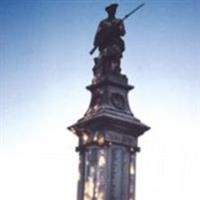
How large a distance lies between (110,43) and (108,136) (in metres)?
6.53

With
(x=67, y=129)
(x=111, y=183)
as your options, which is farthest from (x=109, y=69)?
(x=111, y=183)

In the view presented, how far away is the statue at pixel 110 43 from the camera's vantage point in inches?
1697

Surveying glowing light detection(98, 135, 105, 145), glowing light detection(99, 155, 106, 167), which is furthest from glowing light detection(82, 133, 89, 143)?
glowing light detection(99, 155, 106, 167)

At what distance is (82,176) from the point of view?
40.7 m

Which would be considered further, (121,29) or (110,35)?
(121,29)

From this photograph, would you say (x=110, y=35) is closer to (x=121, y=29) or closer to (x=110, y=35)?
(x=110, y=35)

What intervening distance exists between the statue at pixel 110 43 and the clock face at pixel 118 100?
163 centimetres

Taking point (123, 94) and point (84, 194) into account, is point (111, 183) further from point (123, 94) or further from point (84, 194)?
point (123, 94)

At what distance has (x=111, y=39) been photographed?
1715 inches

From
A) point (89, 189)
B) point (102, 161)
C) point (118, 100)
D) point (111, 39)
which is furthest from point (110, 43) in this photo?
point (89, 189)

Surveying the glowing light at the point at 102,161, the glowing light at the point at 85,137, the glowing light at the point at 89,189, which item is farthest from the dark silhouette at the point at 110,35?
the glowing light at the point at 89,189

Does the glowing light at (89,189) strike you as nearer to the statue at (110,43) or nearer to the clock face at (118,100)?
the clock face at (118,100)

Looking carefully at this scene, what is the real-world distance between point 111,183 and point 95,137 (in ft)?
9.53

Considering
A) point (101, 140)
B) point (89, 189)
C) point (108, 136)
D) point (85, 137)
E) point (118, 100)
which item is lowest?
point (89, 189)
